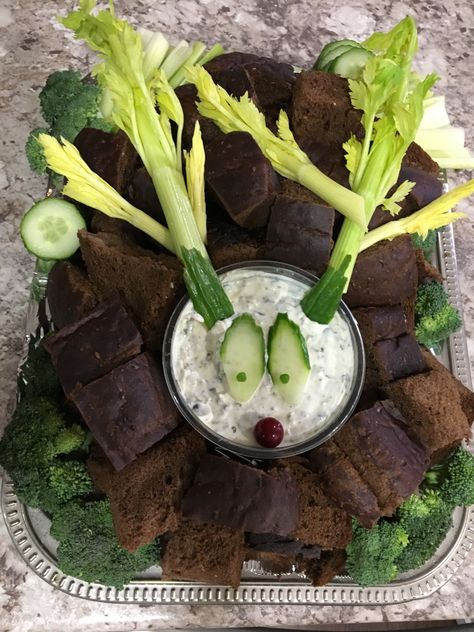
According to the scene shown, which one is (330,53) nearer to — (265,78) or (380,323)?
(265,78)

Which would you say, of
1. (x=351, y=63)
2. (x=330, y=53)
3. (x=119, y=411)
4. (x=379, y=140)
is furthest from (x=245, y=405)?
(x=330, y=53)

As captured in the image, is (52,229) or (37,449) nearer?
(37,449)

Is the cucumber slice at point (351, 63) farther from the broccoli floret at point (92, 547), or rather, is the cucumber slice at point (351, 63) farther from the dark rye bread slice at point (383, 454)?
the broccoli floret at point (92, 547)

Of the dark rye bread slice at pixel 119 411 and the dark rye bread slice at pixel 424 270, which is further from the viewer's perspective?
the dark rye bread slice at pixel 424 270

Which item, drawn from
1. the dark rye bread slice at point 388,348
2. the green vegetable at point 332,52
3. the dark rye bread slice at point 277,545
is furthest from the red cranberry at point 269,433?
the green vegetable at point 332,52

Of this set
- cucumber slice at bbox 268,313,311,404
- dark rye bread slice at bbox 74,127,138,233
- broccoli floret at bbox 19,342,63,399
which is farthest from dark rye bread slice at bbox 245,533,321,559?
dark rye bread slice at bbox 74,127,138,233

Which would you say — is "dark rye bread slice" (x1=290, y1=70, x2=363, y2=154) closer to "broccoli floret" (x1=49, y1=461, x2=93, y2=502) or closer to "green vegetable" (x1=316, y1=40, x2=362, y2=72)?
"green vegetable" (x1=316, y1=40, x2=362, y2=72)
